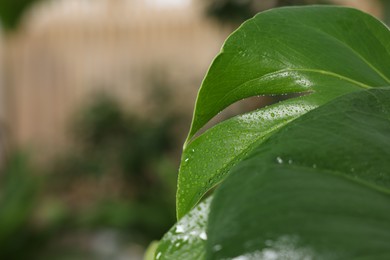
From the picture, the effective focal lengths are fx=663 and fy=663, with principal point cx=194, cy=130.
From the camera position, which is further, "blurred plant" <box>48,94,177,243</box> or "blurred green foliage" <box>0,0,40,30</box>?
"blurred plant" <box>48,94,177,243</box>

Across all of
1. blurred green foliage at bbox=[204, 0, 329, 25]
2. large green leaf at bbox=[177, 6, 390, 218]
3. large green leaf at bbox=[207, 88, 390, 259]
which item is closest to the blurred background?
blurred green foliage at bbox=[204, 0, 329, 25]

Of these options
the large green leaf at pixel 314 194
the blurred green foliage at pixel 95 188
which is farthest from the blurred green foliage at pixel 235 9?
the large green leaf at pixel 314 194

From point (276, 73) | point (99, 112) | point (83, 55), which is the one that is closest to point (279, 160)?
point (276, 73)

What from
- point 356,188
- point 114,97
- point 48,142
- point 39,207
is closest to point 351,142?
point 356,188

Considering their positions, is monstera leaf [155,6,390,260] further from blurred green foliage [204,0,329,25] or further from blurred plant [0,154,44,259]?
blurred plant [0,154,44,259]

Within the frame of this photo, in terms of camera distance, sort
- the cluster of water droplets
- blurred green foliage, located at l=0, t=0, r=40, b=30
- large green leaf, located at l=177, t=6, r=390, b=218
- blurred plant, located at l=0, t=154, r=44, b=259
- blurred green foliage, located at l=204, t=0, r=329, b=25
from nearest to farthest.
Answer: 1. the cluster of water droplets
2. large green leaf, located at l=177, t=6, r=390, b=218
3. blurred green foliage, located at l=204, t=0, r=329, b=25
4. blurred plant, located at l=0, t=154, r=44, b=259
5. blurred green foliage, located at l=0, t=0, r=40, b=30

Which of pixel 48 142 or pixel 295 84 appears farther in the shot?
pixel 48 142

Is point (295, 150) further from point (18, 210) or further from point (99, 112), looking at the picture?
point (99, 112)

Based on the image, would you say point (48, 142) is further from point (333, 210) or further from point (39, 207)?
point (333, 210)
